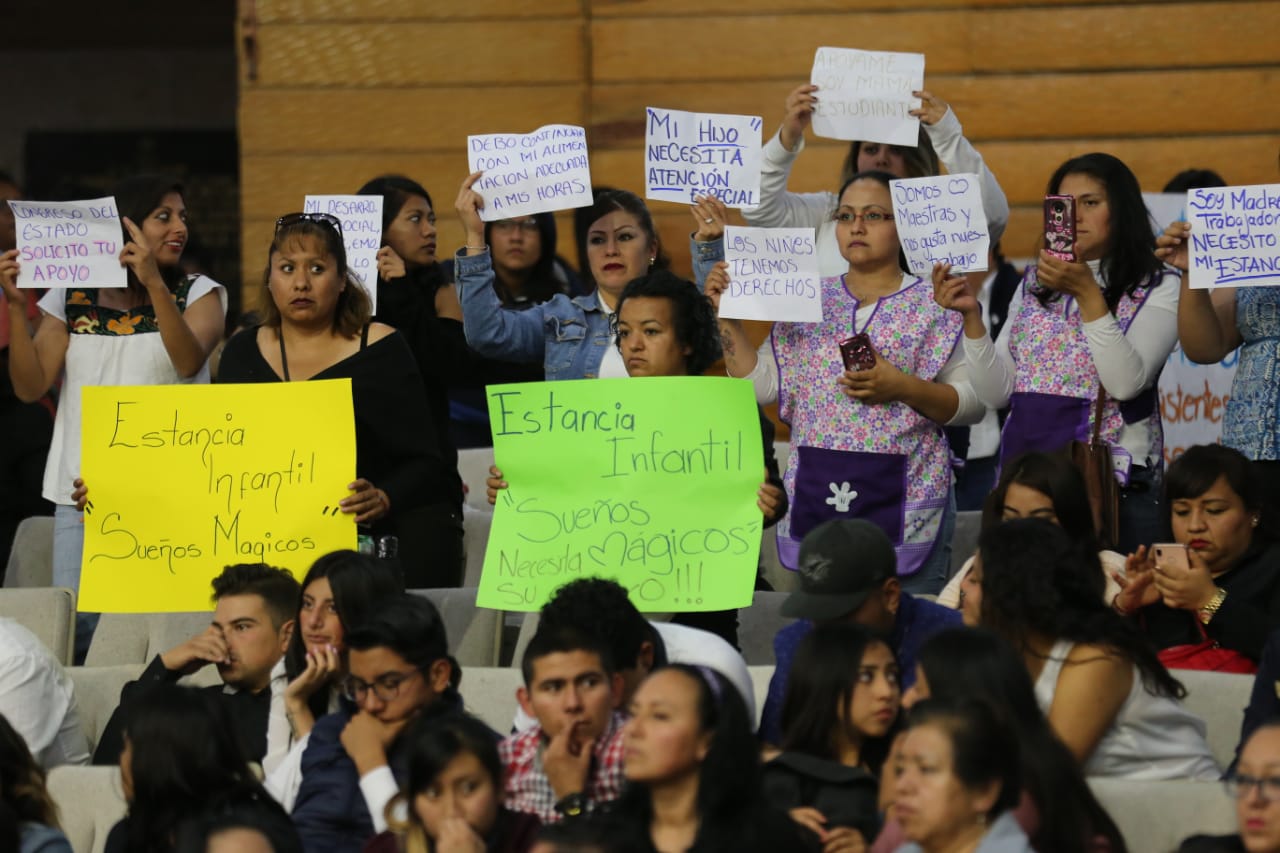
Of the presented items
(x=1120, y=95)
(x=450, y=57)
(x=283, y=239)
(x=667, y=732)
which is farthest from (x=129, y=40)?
(x=667, y=732)

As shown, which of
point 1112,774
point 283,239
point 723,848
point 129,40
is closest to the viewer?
point 723,848

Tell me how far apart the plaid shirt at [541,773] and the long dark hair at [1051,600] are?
0.82 metres

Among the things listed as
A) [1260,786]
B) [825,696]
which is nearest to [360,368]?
[825,696]

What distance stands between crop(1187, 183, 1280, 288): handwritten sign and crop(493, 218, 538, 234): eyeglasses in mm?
2107

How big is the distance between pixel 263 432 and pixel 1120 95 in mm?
4274

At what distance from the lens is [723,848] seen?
3.37 meters

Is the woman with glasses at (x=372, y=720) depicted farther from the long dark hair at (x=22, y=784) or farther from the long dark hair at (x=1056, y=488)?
the long dark hair at (x=1056, y=488)

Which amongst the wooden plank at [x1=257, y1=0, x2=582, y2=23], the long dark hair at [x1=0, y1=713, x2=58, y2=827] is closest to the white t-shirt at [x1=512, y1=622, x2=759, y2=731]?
the long dark hair at [x1=0, y1=713, x2=58, y2=827]

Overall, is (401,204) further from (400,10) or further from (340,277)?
(400,10)

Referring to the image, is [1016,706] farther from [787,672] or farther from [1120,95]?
[1120,95]

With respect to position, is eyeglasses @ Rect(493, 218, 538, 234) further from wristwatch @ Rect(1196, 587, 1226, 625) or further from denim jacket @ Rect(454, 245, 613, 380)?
wristwatch @ Rect(1196, 587, 1226, 625)

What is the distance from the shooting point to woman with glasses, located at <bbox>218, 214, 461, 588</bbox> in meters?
5.24

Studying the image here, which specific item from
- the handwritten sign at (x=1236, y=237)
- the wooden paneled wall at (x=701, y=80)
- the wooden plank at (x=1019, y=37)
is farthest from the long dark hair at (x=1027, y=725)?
the wooden plank at (x=1019, y=37)

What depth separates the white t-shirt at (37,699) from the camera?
183 inches
